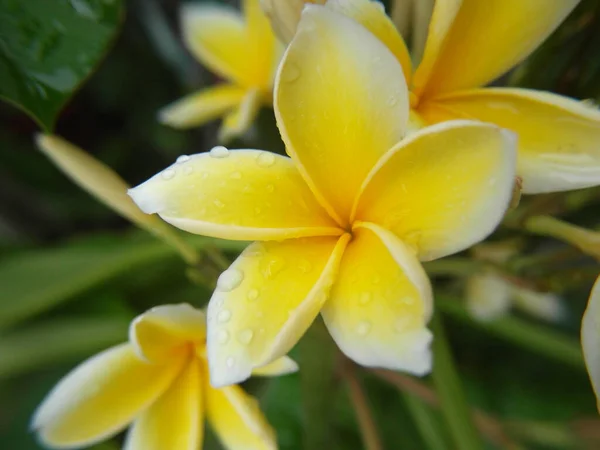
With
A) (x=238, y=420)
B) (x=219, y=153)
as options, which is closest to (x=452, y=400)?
(x=238, y=420)

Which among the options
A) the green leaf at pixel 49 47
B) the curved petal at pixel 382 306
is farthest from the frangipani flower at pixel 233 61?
the curved petal at pixel 382 306

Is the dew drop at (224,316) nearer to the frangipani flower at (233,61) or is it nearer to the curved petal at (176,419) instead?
the curved petal at (176,419)

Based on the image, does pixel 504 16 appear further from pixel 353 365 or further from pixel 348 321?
pixel 353 365

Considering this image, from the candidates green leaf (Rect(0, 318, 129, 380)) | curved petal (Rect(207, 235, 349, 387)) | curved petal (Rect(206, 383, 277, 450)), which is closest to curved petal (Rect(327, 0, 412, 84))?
curved petal (Rect(207, 235, 349, 387))

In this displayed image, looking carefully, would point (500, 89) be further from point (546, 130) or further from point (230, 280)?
point (230, 280)

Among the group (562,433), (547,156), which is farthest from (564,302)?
(547,156)

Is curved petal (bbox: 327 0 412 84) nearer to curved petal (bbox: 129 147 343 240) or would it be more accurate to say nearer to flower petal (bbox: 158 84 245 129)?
curved petal (bbox: 129 147 343 240)
